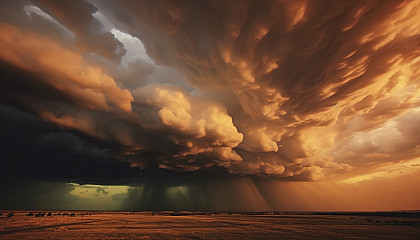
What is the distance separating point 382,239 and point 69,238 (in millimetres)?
49778

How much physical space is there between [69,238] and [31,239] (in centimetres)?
468

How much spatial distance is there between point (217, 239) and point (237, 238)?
3.57m

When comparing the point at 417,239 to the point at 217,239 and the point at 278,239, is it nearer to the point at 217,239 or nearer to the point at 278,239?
the point at 278,239

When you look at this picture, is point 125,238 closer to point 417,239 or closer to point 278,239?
point 278,239

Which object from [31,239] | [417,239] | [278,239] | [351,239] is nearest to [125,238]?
[31,239]

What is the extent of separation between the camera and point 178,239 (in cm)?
3056

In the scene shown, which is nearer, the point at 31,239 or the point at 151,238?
the point at 31,239

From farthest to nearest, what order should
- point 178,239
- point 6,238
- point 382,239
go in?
point 382,239 < point 178,239 < point 6,238

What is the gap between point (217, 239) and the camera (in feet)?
101

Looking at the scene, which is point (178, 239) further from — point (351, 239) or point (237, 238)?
point (351, 239)

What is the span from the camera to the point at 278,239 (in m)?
31.4

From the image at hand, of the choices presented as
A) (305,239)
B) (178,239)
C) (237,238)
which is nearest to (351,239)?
(305,239)

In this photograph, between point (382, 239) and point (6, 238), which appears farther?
point (382, 239)

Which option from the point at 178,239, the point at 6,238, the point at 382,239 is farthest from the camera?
the point at 382,239
